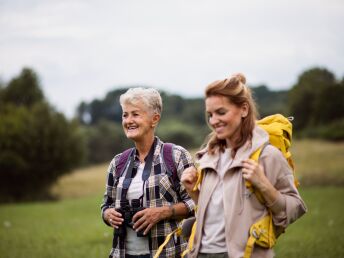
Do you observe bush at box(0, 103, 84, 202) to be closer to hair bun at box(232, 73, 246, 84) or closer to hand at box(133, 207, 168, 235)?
hand at box(133, 207, 168, 235)

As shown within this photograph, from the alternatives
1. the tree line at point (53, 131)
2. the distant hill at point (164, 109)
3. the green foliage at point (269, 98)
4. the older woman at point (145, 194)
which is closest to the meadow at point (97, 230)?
the older woman at point (145, 194)

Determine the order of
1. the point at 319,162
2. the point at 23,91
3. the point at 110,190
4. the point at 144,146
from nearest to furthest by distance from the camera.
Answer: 1. the point at 144,146
2. the point at 110,190
3. the point at 319,162
4. the point at 23,91

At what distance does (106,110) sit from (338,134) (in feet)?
196

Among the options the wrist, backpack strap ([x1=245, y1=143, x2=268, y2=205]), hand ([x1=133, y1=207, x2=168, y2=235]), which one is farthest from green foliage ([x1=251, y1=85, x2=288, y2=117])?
backpack strap ([x1=245, y1=143, x2=268, y2=205])

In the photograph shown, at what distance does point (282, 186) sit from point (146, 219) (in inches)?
67.4

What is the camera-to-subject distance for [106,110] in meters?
109

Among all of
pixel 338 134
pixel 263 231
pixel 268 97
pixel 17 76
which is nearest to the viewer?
pixel 263 231

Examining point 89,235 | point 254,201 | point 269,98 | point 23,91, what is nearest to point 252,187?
point 254,201

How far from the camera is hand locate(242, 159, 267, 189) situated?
4.09 m

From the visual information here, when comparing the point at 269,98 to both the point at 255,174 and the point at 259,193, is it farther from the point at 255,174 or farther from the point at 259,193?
the point at 255,174

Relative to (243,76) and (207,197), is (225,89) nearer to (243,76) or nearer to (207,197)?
(243,76)

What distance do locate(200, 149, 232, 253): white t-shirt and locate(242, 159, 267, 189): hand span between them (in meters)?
0.28

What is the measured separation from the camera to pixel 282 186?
14.0ft

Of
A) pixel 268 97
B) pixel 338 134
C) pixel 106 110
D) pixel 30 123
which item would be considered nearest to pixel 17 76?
pixel 30 123
